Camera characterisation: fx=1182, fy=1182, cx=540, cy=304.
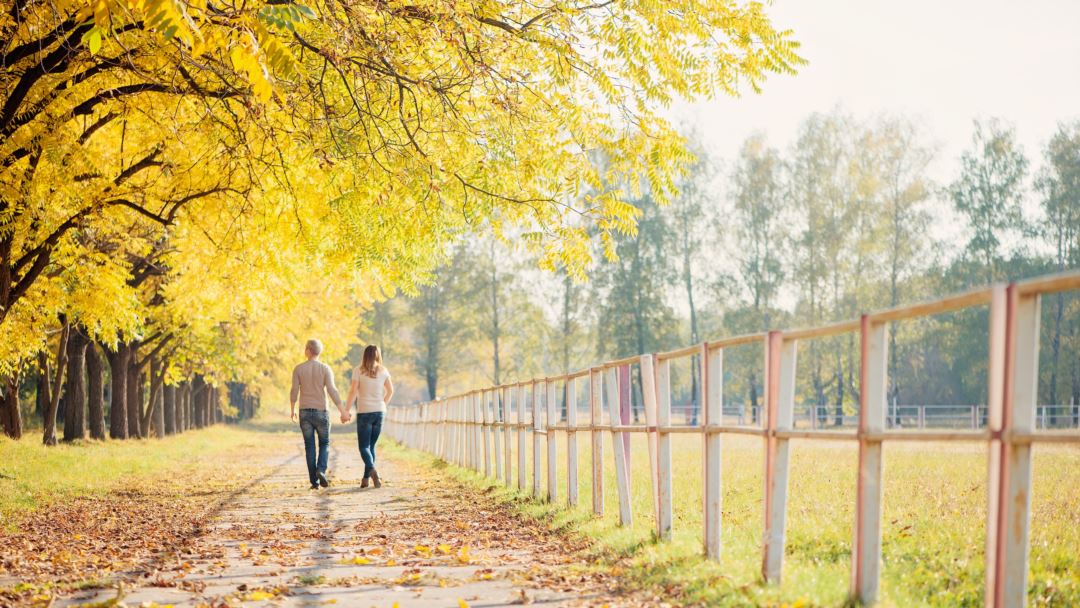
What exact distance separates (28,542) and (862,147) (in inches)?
1861

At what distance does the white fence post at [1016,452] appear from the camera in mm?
4297

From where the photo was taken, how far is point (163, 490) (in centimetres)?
1597

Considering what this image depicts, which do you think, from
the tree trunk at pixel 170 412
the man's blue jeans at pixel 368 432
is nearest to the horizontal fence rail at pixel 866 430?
the man's blue jeans at pixel 368 432

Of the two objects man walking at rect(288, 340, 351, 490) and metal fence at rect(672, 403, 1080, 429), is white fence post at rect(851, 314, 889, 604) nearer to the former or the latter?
man walking at rect(288, 340, 351, 490)

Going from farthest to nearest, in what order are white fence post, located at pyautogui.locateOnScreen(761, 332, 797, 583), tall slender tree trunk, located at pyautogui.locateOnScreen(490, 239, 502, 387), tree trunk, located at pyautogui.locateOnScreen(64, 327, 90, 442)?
1. tall slender tree trunk, located at pyautogui.locateOnScreen(490, 239, 502, 387)
2. tree trunk, located at pyautogui.locateOnScreen(64, 327, 90, 442)
3. white fence post, located at pyautogui.locateOnScreen(761, 332, 797, 583)

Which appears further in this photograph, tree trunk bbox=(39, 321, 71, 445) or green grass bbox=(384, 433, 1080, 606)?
tree trunk bbox=(39, 321, 71, 445)

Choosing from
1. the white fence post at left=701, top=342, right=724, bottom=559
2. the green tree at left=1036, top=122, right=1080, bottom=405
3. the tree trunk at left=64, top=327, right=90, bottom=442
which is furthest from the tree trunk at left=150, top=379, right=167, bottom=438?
the green tree at left=1036, top=122, right=1080, bottom=405

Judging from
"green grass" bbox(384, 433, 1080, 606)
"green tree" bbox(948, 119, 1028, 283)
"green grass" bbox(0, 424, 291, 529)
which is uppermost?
"green tree" bbox(948, 119, 1028, 283)

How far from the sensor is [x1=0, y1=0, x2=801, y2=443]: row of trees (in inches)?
402

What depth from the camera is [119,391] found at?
32062mm

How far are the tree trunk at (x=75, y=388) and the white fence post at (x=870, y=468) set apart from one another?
2580 cm

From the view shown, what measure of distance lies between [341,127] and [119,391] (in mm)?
22476

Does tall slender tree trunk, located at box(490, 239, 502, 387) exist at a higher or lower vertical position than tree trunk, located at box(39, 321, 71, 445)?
higher

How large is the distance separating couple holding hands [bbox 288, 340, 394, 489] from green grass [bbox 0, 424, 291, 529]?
2.83m
